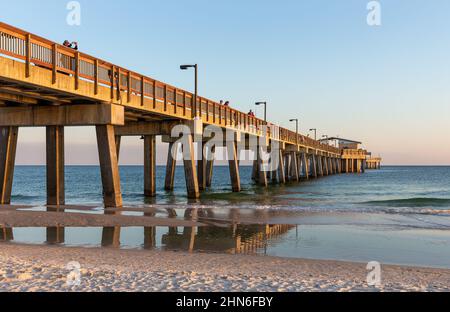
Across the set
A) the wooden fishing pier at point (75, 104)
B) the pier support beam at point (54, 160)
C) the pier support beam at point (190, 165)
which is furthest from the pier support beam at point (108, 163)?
the pier support beam at point (190, 165)

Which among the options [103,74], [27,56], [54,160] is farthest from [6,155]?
[27,56]

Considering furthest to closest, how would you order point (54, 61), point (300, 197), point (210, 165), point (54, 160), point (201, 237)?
point (210, 165), point (300, 197), point (54, 160), point (54, 61), point (201, 237)

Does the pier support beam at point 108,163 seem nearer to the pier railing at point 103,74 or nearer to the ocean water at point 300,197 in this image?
the pier railing at point 103,74

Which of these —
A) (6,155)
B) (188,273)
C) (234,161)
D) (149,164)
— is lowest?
(188,273)

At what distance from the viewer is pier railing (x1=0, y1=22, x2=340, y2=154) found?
14.8 m

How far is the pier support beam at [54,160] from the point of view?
21.2 m

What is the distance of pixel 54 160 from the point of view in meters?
21.3

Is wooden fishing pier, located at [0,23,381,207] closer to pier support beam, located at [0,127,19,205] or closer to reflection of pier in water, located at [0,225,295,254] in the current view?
pier support beam, located at [0,127,19,205]

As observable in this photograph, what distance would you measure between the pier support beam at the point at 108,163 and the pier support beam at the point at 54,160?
2178 millimetres

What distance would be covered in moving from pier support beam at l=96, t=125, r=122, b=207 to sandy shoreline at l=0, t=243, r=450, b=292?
33.2 feet

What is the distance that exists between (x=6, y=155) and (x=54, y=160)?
272cm

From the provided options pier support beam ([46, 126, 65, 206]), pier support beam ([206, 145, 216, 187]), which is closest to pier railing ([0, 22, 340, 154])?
pier support beam ([46, 126, 65, 206])

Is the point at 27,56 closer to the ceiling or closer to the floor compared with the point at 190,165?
closer to the ceiling

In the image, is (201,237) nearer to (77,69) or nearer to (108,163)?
(77,69)
